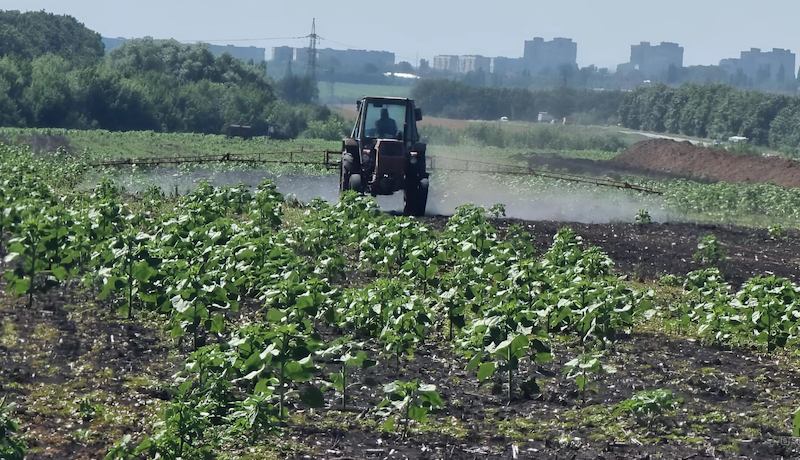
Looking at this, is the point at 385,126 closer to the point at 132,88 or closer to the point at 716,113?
the point at 132,88

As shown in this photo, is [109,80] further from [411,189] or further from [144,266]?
[144,266]

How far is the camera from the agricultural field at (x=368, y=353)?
771cm

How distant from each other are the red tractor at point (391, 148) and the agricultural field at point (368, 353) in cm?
649

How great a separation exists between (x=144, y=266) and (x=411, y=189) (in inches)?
499


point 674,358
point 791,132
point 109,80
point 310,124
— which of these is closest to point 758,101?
point 791,132

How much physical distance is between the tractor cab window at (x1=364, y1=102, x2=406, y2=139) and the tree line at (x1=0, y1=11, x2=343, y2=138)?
140 feet

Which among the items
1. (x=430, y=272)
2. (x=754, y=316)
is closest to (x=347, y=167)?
(x=430, y=272)

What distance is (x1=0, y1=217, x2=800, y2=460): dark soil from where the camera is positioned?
7.69 m

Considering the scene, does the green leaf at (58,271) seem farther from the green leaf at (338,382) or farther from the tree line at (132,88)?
the tree line at (132,88)

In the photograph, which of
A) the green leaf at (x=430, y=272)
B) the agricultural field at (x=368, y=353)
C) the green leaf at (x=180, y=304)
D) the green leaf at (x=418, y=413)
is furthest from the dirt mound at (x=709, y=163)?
the green leaf at (x=418, y=413)

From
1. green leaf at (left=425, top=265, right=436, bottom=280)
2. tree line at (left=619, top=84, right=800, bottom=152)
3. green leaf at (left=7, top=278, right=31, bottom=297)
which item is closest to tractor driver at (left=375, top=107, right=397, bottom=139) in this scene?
green leaf at (left=425, top=265, right=436, bottom=280)

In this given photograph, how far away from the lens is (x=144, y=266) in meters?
11.0

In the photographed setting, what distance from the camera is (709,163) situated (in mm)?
50344

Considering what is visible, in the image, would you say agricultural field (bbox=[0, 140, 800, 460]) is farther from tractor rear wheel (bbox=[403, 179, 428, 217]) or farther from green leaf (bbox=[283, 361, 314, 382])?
tractor rear wheel (bbox=[403, 179, 428, 217])
